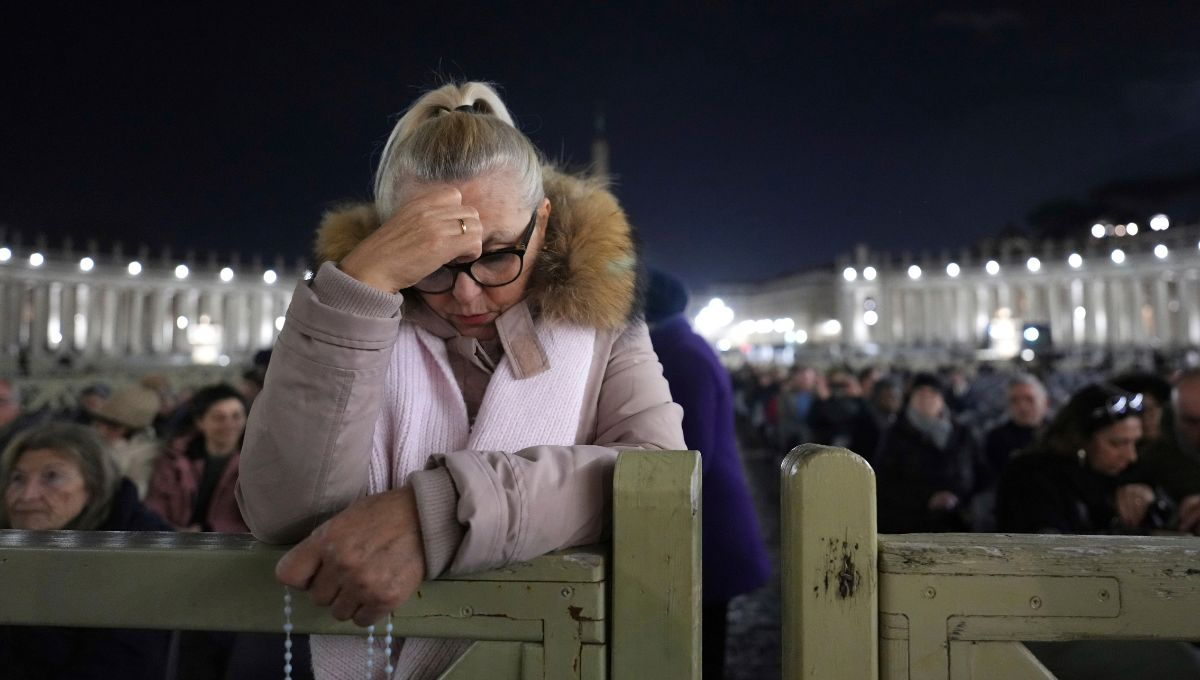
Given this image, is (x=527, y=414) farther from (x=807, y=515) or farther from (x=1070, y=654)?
(x=1070, y=654)

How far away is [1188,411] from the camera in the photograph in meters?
4.29

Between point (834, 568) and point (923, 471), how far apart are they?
209 inches

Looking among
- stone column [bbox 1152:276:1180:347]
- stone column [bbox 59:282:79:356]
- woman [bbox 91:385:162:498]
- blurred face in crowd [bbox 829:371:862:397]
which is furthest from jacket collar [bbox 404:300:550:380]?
stone column [bbox 59:282:79:356]

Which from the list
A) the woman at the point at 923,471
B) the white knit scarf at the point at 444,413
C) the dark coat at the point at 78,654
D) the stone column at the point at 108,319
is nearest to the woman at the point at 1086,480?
the woman at the point at 923,471

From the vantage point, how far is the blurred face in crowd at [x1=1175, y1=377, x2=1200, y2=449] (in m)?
4.22

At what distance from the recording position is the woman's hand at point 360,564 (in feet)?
3.98

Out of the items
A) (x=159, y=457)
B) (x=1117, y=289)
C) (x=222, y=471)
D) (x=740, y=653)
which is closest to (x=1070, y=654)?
(x=740, y=653)

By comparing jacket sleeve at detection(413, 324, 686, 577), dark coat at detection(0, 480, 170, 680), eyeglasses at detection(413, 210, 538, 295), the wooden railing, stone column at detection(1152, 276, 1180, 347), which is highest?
stone column at detection(1152, 276, 1180, 347)

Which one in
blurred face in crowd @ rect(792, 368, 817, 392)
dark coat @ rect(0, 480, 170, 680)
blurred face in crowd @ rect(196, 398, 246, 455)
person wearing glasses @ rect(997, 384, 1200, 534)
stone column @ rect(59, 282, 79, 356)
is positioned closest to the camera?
dark coat @ rect(0, 480, 170, 680)

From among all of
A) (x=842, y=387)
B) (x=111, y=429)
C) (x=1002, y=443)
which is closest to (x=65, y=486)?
(x=111, y=429)

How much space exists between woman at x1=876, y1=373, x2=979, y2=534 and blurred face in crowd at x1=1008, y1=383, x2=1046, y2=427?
0.60 metres

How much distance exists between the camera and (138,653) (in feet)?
7.62

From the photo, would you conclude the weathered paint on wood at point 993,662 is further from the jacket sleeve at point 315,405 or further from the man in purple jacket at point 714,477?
the man in purple jacket at point 714,477

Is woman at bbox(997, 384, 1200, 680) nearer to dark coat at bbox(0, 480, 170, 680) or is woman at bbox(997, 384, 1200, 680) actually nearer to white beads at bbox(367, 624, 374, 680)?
white beads at bbox(367, 624, 374, 680)
